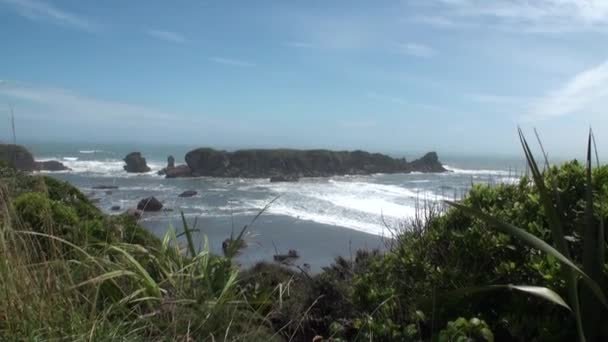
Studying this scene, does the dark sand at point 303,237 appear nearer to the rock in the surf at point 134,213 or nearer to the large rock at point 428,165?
the rock in the surf at point 134,213

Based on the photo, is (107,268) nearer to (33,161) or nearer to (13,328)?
(13,328)

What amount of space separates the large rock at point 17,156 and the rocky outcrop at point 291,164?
195ft

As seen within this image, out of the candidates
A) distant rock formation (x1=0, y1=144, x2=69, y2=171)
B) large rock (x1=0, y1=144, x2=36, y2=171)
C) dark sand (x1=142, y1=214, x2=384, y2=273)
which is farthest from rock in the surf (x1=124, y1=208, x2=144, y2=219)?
dark sand (x1=142, y1=214, x2=384, y2=273)

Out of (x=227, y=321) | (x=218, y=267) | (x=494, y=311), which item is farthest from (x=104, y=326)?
(x=494, y=311)

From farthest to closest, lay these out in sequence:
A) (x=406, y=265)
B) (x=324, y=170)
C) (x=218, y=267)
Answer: (x=324, y=170), (x=218, y=267), (x=406, y=265)

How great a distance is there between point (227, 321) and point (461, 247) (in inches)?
50.5

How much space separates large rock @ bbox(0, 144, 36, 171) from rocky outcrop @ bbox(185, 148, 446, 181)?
59.4 meters

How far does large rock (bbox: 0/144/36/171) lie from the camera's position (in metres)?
5.26

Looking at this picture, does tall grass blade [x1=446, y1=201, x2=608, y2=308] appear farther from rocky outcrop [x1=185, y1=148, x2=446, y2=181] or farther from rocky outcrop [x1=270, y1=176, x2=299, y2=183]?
rocky outcrop [x1=185, y1=148, x2=446, y2=181]

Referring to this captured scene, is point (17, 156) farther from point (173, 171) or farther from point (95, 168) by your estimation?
point (173, 171)

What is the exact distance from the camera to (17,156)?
544cm

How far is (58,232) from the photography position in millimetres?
4918

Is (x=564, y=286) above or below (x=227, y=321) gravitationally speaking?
above

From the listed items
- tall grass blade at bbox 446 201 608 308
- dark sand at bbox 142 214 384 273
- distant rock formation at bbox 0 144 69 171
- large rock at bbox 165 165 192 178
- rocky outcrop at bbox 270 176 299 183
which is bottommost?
dark sand at bbox 142 214 384 273
